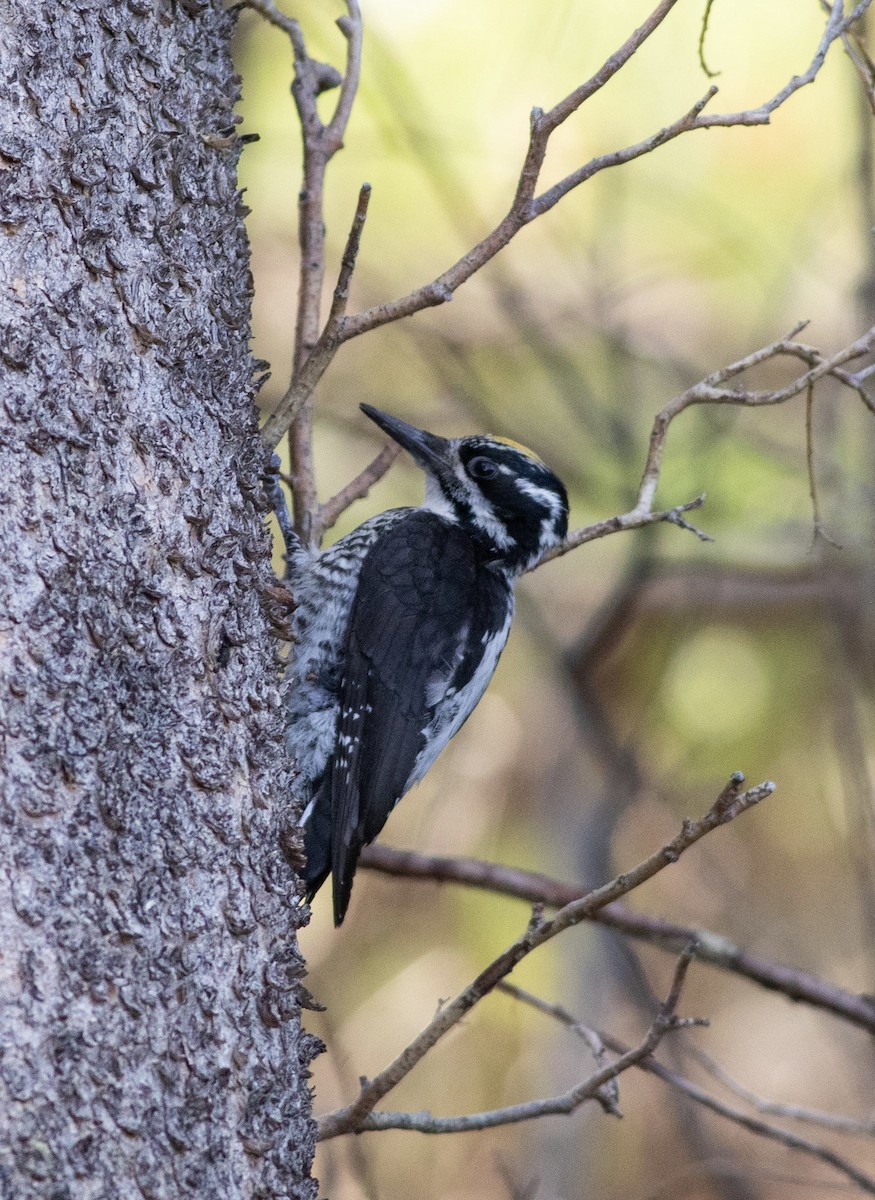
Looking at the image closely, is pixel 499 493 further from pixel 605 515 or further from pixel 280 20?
pixel 605 515

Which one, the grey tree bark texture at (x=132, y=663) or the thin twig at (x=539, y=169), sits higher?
the thin twig at (x=539, y=169)

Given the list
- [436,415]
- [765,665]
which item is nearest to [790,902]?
[765,665]

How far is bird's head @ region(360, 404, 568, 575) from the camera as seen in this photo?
3.31 m

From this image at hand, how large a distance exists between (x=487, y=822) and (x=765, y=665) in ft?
5.10

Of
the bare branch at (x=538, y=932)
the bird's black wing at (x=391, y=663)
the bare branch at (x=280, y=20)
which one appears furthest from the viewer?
the bird's black wing at (x=391, y=663)

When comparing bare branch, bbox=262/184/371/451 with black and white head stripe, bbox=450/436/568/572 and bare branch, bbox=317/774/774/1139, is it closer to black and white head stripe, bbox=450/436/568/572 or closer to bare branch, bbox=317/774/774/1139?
bare branch, bbox=317/774/774/1139

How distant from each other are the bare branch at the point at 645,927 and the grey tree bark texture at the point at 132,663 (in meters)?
1.15

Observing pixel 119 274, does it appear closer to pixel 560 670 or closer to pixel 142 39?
pixel 142 39

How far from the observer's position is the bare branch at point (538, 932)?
1.68 m

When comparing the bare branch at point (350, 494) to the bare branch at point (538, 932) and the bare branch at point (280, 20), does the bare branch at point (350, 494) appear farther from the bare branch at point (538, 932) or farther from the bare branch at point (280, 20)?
the bare branch at point (538, 932)

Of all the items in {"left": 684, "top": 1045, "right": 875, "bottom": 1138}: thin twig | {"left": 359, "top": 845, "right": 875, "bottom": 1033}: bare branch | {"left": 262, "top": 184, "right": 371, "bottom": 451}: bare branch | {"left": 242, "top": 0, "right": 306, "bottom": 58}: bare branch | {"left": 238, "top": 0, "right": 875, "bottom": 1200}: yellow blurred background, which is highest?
{"left": 238, "top": 0, "right": 875, "bottom": 1200}: yellow blurred background

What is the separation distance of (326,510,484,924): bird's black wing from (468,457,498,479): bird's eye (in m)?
0.25

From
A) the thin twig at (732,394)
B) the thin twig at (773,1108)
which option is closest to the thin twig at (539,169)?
the thin twig at (732,394)

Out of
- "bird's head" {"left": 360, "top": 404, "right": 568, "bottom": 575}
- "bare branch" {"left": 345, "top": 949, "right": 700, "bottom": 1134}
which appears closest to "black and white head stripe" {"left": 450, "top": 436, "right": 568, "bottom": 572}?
"bird's head" {"left": 360, "top": 404, "right": 568, "bottom": 575}
